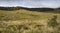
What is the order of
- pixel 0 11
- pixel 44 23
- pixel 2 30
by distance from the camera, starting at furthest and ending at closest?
1. pixel 0 11
2. pixel 44 23
3. pixel 2 30

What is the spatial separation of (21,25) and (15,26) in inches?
3.2

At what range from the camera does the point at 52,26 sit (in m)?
2.30

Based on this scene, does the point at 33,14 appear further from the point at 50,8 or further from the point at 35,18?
the point at 50,8

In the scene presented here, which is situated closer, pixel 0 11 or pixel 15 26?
pixel 15 26

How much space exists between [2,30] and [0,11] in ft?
1.83

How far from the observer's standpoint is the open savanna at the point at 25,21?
7.11 ft

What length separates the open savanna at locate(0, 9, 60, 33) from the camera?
85.3 inches

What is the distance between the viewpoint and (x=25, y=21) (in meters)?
2.37

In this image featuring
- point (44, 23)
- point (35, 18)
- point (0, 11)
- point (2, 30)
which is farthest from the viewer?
point (0, 11)

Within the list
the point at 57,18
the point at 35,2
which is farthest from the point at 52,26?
the point at 35,2

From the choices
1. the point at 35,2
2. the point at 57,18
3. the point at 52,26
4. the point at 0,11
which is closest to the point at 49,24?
the point at 52,26

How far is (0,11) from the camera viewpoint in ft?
8.71

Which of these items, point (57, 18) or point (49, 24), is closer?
point (49, 24)

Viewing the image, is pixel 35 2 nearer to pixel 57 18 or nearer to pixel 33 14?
pixel 33 14
